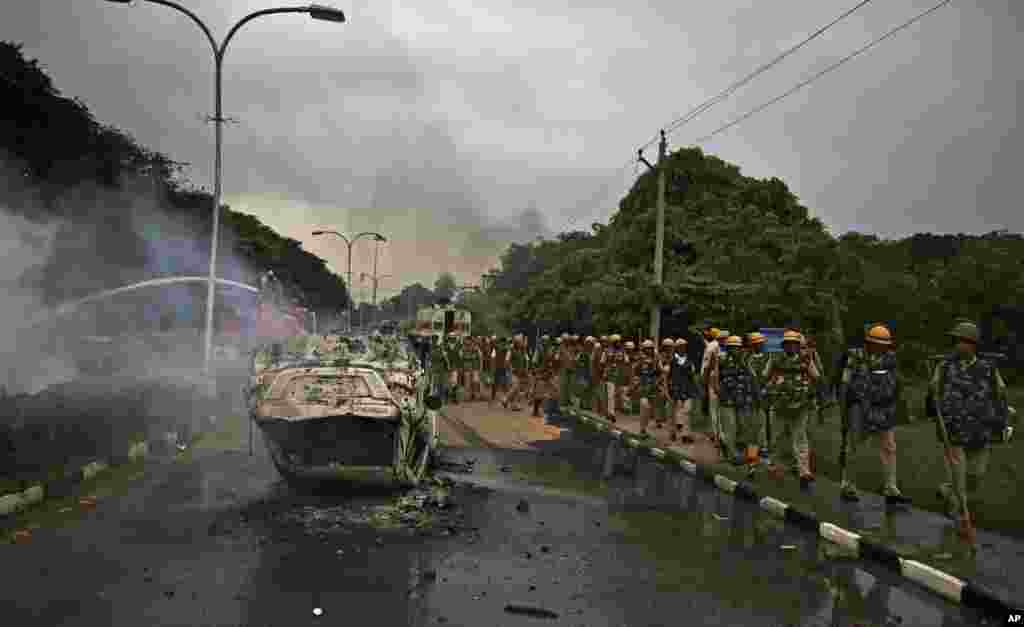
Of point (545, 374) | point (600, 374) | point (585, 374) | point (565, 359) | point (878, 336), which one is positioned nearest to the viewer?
point (878, 336)

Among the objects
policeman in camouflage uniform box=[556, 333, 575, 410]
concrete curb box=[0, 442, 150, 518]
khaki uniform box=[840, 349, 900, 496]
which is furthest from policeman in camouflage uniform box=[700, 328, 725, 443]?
concrete curb box=[0, 442, 150, 518]

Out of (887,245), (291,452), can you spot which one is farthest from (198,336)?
(887,245)

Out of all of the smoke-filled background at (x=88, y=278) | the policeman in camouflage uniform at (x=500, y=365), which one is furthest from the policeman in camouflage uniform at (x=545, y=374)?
the smoke-filled background at (x=88, y=278)

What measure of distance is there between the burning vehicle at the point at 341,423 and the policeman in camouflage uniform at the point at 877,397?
16.2 ft

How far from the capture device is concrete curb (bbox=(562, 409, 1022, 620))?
6.25 metres

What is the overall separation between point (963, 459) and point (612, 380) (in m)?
12.7

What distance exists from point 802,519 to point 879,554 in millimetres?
1523

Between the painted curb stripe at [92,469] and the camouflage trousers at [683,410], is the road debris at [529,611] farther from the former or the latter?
the camouflage trousers at [683,410]

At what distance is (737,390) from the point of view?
41.0 ft

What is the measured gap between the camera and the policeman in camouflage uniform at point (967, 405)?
7781mm

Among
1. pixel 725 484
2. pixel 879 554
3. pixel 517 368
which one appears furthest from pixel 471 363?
pixel 879 554

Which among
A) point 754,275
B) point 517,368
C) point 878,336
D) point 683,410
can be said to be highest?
point 754,275

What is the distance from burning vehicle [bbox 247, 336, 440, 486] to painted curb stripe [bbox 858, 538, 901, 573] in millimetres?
4729

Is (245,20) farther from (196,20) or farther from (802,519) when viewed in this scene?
(802,519)
